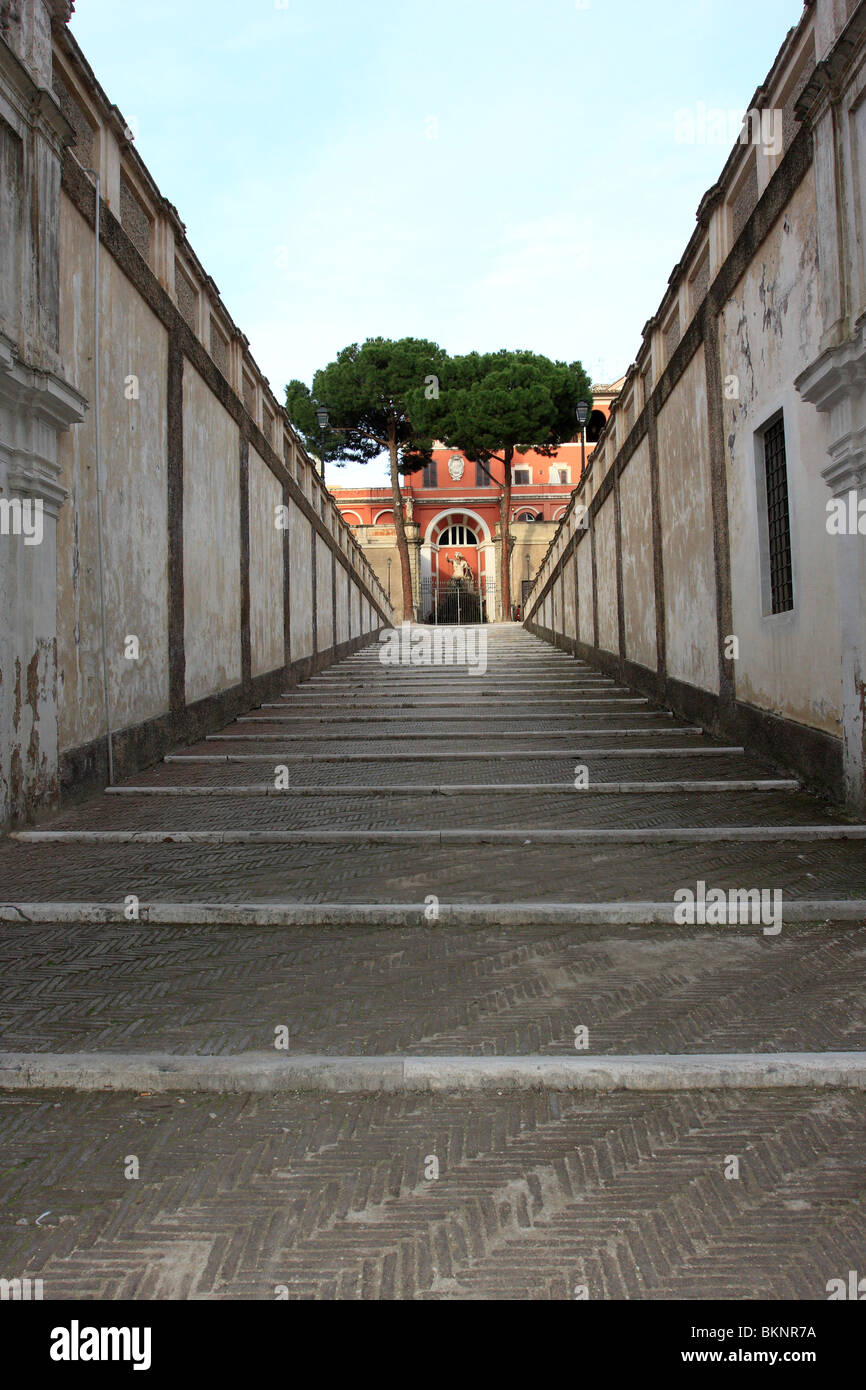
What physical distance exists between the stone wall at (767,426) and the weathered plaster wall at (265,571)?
603 centimetres

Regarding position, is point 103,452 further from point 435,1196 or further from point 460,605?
point 460,605

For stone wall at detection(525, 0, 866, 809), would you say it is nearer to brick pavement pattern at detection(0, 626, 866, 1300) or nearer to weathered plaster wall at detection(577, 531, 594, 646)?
brick pavement pattern at detection(0, 626, 866, 1300)

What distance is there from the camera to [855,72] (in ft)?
18.4

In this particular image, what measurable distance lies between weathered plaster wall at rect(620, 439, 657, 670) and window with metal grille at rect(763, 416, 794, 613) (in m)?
4.33

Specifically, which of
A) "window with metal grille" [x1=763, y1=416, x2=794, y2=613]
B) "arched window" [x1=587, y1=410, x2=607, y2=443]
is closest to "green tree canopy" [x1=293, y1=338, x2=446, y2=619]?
"arched window" [x1=587, y1=410, x2=607, y2=443]

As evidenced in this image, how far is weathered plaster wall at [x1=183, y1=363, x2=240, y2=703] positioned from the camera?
32.0 ft

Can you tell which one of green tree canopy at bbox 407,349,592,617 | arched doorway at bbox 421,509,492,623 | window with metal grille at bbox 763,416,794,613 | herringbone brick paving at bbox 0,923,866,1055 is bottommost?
herringbone brick paving at bbox 0,923,866,1055

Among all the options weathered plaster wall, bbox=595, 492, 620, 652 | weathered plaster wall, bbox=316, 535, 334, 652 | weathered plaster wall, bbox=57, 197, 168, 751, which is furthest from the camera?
weathered plaster wall, bbox=316, 535, 334, 652

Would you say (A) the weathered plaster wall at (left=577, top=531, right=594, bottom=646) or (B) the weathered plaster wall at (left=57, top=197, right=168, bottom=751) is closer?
(B) the weathered plaster wall at (left=57, top=197, right=168, bottom=751)

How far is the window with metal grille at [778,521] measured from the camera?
7473mm

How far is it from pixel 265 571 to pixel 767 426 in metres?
8.49

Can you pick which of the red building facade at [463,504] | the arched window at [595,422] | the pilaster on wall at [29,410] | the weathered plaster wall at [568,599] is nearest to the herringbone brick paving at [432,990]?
the pilaster on wall at [29,410]

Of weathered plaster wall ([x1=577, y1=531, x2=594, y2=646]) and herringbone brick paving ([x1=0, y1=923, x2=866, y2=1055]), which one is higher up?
weathered plaster wall ([x1=577, y1=531, x2=594, y2=646])
